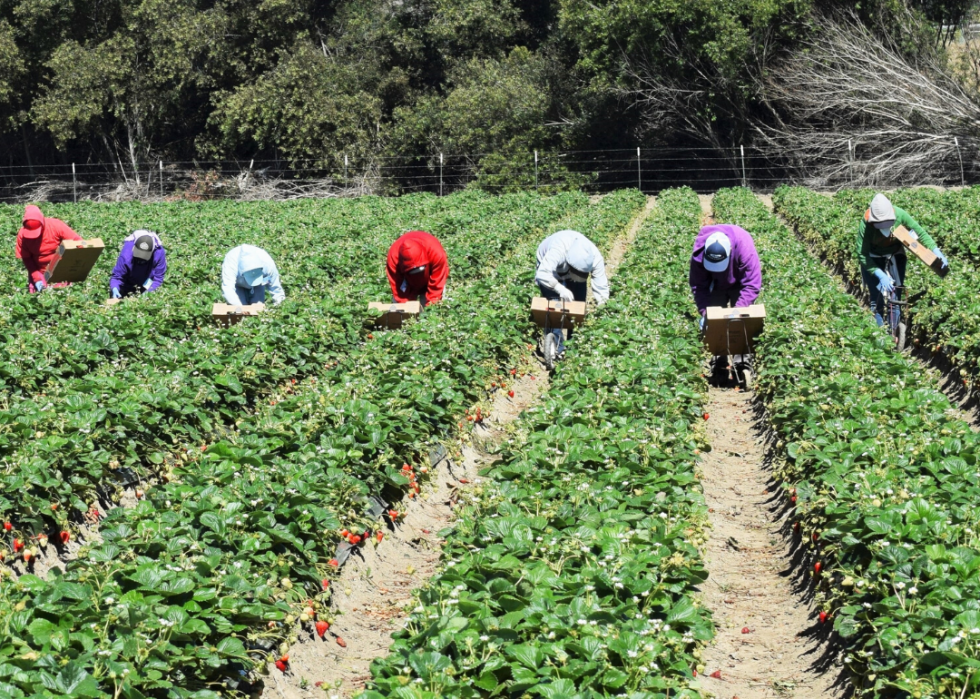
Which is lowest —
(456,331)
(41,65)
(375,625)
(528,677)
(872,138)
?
(375,625)

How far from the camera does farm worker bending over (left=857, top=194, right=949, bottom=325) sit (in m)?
10.2

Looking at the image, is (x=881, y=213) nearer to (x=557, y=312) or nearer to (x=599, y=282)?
(x=599, y=282)

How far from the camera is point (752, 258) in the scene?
32.7 ft

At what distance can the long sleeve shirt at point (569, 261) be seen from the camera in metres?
10.3

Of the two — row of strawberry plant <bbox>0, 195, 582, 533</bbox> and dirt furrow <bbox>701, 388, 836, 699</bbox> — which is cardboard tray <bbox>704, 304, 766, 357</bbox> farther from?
row of strawberry plant <bbox>0, 195, 582, 533</bbox>

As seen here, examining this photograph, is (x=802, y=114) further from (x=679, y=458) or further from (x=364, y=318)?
(x=679, y=458)

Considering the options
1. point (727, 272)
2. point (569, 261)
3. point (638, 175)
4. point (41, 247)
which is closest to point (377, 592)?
point (569, 261)

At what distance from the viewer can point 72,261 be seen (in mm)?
12547

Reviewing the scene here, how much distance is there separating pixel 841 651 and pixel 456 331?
4.97 meters

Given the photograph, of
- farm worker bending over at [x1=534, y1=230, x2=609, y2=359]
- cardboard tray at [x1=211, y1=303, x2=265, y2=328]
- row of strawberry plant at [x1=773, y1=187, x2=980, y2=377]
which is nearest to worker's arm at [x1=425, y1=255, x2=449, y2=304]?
farm worker bending over at [x1=534, y1=230, x2=609, y2=359]

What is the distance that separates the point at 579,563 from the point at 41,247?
9.95 meters

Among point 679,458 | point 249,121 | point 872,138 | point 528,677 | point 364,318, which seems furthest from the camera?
point 249,121

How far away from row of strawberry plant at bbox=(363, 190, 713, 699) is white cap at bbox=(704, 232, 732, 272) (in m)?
1.76

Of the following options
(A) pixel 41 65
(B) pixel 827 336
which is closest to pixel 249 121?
(A) pixel 41 65
